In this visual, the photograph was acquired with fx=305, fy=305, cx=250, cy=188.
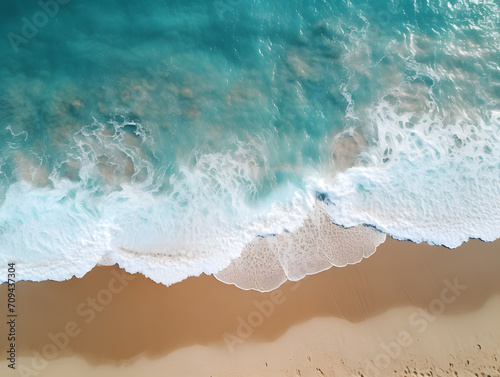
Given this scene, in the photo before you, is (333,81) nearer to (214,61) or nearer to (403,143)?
(403,143)

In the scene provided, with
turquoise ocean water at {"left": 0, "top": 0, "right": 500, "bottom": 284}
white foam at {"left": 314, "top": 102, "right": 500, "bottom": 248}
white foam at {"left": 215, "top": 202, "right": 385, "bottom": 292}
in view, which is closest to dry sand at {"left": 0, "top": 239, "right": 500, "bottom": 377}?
white foam at {"left": 215, "top": 202, "right": 385, "bottom": 292}

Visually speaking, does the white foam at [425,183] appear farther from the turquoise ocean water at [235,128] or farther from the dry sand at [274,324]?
the dry sand at [274,324]

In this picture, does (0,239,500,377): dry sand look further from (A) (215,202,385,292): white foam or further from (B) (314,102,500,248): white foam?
(B) (314,102,500,248): white foam

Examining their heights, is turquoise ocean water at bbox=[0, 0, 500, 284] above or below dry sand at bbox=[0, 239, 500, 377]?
above

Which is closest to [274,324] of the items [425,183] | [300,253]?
[300,253]

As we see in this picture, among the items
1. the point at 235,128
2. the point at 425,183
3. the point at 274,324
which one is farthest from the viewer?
the point at 235,128

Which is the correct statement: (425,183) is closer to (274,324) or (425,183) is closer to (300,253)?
(300,253)
